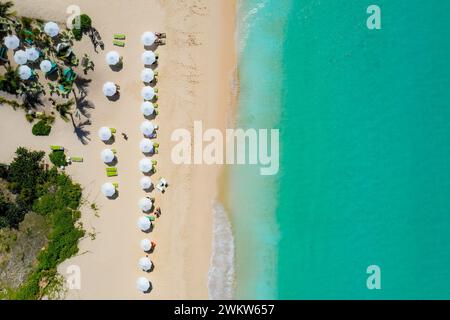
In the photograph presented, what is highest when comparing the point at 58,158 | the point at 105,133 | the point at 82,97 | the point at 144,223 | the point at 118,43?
the point at 118,43

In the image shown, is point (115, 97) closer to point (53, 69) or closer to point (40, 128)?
point (53, 69)

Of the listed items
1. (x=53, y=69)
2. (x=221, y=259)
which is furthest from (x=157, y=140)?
(x=221, y=259)

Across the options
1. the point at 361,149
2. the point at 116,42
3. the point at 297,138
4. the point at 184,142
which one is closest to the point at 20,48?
the point at 116,42

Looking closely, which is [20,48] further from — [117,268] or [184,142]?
[117,268]

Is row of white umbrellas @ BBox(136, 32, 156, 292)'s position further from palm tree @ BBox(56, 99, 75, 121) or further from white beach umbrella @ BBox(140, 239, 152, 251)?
palm tree @ BBox(56, 99, 75, 121)

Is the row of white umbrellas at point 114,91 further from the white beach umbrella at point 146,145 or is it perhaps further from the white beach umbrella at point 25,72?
the white beach umbrella at point 25,72

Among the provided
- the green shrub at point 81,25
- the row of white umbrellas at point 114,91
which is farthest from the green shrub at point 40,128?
the green shrub at point 81,25
